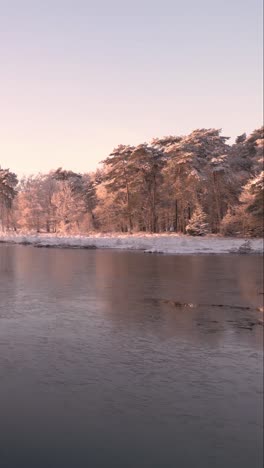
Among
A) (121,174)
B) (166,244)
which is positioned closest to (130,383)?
(166,244)

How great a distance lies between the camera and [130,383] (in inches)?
268

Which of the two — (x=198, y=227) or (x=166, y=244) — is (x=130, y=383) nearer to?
(x=166, y=244)

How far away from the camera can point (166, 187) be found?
195 feet

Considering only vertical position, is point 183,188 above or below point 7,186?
below

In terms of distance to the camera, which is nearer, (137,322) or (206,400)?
(206,400)

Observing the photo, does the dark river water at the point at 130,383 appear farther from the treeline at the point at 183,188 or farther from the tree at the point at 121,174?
the tree at the point at 121,174

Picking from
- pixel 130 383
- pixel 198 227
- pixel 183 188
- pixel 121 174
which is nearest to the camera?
pixel 130 383

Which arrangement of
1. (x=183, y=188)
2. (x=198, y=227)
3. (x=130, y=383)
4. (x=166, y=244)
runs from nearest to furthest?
(x=130, y=383) < (x=166, y=244) < (x=198, y=227) < (x=183, y=188)

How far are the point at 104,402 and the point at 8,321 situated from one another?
5.70 meters

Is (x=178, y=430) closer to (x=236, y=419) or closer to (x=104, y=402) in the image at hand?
(x=236, y=419)

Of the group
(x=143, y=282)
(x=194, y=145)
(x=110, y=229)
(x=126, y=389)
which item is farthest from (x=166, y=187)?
(x=126, y=389)

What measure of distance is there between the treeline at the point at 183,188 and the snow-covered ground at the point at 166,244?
160 inches

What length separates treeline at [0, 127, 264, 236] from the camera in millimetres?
47719

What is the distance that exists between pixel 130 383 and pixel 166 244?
115 ft
